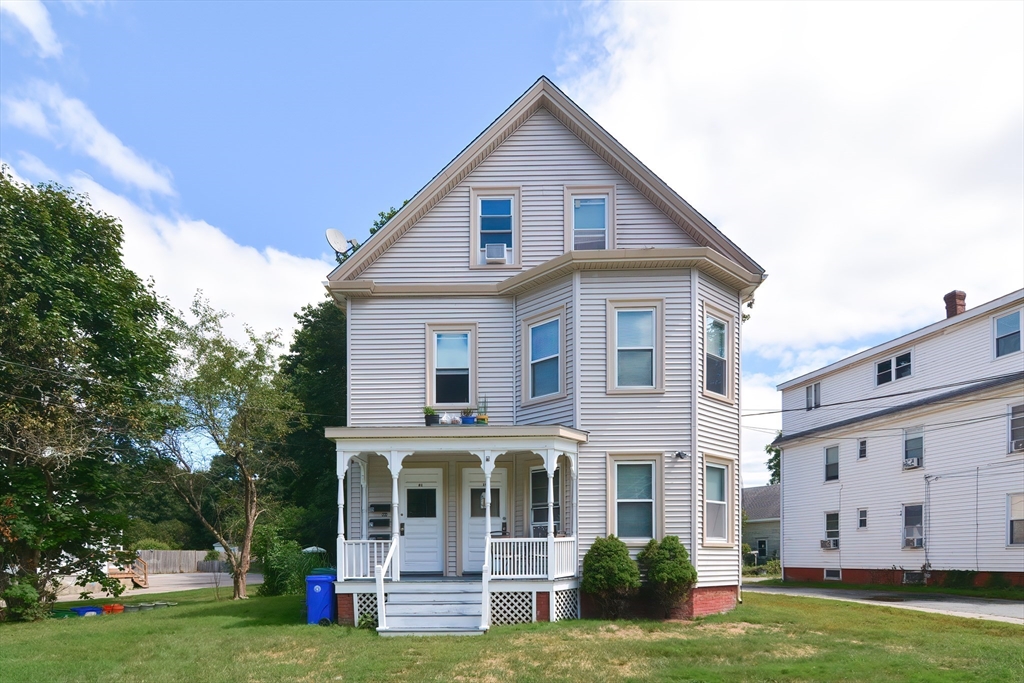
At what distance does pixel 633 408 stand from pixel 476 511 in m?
3.97

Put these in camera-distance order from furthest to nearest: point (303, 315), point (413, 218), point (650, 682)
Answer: point (303, 315)
point (413, 218)
point (650, 682)

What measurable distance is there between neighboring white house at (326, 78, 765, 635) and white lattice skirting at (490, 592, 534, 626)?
0.08ft

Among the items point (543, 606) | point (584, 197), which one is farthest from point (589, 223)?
point (543, 606)

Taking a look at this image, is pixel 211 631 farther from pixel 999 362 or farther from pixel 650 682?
pixel 999 362

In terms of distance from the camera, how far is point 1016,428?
933 inches

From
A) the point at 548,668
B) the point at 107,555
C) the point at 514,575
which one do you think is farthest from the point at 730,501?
the point at 107,555

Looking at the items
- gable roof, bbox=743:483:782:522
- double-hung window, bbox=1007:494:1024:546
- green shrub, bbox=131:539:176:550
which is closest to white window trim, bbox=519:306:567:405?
double-hung window, bbox=1007:494:1024:546

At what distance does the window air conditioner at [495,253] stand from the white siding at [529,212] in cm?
24

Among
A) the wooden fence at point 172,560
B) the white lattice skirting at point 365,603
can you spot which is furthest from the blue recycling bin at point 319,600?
the wooden fence at point 172,560

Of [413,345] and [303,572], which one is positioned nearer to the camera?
[413,345]

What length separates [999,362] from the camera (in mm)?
24469

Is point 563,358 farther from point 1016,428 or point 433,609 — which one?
point 1016,428

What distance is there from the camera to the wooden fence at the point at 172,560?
143 feet

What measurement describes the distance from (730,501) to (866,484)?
14.7m
